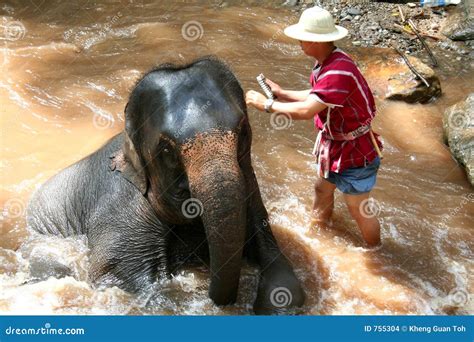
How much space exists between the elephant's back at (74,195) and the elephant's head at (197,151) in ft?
1.60

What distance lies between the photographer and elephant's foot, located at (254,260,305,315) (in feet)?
12.1

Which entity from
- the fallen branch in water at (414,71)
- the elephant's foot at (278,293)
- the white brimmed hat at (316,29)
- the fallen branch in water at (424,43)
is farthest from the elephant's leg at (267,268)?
the fallen branch in water at (424,43)

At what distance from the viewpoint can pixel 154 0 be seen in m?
9.25

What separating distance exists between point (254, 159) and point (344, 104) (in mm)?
1836

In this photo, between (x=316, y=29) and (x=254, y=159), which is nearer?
(x=316, y=29)

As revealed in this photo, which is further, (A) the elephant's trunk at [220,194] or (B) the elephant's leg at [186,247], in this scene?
(B) the elephant's leg at [186,247]

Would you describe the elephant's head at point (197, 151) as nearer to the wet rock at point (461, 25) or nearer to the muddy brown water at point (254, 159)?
the muddy brown water at point (254, 159)

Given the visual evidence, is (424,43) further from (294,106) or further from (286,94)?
(294,106)

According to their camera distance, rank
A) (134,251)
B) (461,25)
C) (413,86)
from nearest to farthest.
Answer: (134,251), (413,86), (461,25)

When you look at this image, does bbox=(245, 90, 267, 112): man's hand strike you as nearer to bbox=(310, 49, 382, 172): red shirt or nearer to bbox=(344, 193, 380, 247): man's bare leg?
bbox=(310, 49, 382, 172): red shirt

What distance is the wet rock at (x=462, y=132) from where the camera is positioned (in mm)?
5512

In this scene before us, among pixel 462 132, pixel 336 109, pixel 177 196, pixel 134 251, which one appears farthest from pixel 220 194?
pixel 462 132

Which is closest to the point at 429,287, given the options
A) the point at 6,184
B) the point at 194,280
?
the point at 194,280

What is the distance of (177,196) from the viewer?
3344 mm
